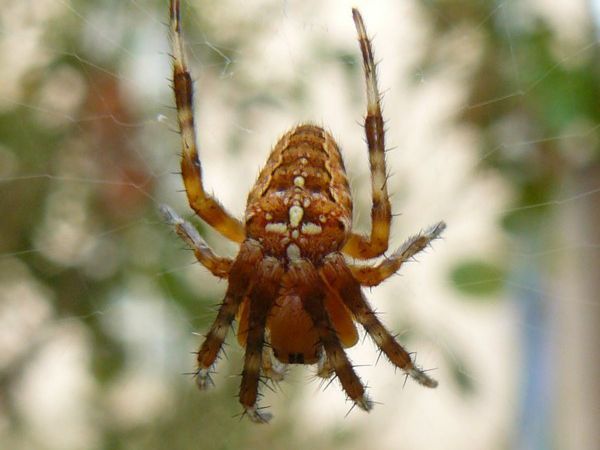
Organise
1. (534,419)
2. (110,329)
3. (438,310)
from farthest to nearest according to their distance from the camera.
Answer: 1. (534,419)
2. (438,310)
3. (110,329)

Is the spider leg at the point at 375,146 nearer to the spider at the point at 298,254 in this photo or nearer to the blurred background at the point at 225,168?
the spider at the point at 298,254

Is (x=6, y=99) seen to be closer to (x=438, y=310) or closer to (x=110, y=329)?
(x=110, y=329)

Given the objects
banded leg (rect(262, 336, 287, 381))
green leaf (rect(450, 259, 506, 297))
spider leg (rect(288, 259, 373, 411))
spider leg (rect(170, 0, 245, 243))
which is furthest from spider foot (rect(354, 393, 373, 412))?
green leaf (rect(450, 259, 506, 297))

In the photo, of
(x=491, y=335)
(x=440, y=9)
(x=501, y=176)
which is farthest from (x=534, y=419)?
(x=440, y=9)

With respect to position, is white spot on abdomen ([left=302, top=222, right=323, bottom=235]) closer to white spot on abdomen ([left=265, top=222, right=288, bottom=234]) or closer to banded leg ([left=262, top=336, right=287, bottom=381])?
white spot on abdomen ([left=265, top=222, right=288, bottom=234])

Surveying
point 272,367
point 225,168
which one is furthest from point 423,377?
point 225,168

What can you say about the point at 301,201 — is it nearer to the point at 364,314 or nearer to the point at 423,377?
the point at 364,314

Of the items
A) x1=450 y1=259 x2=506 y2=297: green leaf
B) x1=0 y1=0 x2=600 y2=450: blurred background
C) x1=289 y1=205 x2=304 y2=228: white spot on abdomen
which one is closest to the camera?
x1=289 y1=205 x2=304 y2=228: white spot on abdomen
